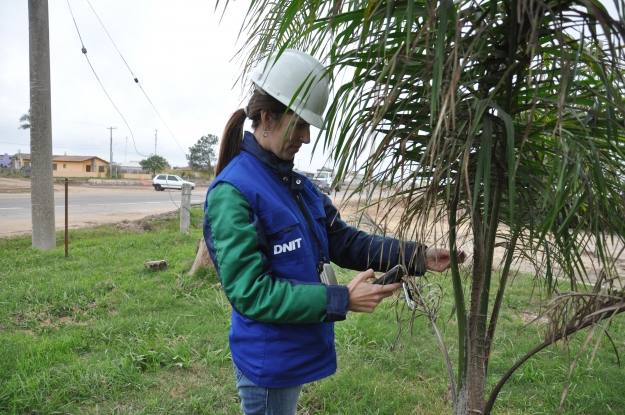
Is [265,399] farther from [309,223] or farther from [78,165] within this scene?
[78,165]

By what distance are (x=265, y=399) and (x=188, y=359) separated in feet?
5.49

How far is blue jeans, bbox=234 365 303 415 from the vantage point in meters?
1.45

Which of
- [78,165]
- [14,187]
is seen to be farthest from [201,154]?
[14,187]

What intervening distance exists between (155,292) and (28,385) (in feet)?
6.27

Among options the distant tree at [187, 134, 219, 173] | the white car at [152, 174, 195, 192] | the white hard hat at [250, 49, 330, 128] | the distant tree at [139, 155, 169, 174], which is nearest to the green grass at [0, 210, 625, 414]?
the white hard hat at [250, 49, 330, 128]

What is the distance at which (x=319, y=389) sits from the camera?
2.62 meters

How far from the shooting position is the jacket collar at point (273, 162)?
1.46m

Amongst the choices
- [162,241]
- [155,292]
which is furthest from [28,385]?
[162,241]

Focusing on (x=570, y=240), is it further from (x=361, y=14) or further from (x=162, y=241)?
(x=162, y=241)

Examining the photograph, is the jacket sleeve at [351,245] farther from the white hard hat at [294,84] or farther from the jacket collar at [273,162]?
the white hard hat at [294,84]

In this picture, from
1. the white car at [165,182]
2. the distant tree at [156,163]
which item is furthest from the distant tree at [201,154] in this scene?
the white car at [165,182]

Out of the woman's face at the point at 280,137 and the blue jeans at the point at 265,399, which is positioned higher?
the woman's face at the point at 280,137

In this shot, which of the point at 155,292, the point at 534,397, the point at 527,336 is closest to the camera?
the point at 534,397

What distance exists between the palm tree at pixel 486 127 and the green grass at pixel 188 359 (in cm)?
61
